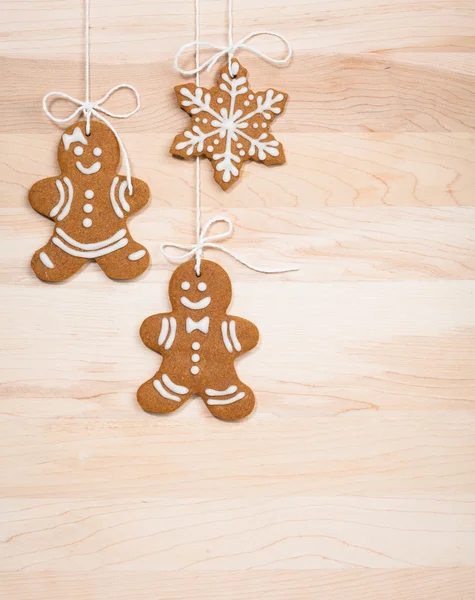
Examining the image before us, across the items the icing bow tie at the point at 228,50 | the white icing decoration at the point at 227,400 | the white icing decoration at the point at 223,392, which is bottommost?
the white icing decoration at the point at 227,400

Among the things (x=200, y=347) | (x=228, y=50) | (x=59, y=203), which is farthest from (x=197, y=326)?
(x=228, y=50)

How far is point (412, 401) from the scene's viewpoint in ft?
Answer: 2.67

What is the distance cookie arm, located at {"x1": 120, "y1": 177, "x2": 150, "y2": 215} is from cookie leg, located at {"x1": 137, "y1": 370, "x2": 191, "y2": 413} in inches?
9.0

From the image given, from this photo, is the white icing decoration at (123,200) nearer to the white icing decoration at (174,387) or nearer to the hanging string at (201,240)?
the hanging string at (201,240)

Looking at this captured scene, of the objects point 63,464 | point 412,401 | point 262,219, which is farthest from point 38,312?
point 412,401

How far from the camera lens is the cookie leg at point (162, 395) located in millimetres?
783

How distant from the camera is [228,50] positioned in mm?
829

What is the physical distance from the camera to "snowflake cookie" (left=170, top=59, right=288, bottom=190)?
0.82 metres

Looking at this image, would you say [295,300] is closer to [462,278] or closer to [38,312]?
[462,278]

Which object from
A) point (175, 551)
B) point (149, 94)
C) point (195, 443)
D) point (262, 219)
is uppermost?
point (149, 94)

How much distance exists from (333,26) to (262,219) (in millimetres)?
292

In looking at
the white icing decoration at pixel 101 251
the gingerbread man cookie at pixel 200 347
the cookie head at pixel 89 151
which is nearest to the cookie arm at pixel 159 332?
the gingerbread man cookie at pixel 200 347

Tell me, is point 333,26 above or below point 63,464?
above

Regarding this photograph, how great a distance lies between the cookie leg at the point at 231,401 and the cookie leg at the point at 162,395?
0.03m
